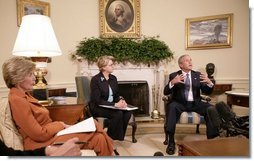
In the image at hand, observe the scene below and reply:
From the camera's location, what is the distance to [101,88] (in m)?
2.35

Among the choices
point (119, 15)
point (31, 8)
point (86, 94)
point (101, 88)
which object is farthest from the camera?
point (86, 94)

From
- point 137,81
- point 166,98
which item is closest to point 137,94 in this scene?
point 137,81

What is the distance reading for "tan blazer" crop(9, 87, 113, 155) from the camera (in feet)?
4.60

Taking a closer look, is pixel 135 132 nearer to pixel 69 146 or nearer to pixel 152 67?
pixel 152 67

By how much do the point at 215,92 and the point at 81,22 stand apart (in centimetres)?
115

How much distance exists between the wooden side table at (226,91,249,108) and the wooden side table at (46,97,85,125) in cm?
110

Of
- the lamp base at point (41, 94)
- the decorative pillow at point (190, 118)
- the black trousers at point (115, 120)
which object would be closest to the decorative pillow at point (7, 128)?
the lamp base at point (41, 94)

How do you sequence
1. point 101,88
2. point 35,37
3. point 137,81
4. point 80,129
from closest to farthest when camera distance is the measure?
point 80,129, point 35,37, point 137,81, point 101,88

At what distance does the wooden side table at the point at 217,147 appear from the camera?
4.31 ft

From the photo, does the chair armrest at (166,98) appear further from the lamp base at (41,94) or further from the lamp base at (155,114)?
the lamp base at (41,94)

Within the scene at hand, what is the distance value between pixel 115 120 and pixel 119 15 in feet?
3.16

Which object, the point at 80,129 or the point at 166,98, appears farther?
the point at 166,98

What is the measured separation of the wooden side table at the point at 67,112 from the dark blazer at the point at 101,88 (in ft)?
1.18

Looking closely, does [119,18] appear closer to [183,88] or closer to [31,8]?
[31,8]
